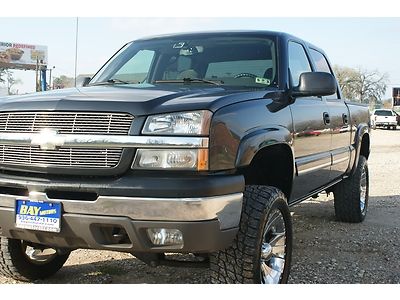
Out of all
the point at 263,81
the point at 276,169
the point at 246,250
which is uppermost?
the point at 263,81

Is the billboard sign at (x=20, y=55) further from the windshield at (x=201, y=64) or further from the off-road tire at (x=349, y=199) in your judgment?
the windshield at (x=201, y=64)

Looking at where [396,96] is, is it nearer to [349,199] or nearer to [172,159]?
[349,199]

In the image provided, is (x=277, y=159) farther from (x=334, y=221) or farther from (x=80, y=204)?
(x=334, y=221)

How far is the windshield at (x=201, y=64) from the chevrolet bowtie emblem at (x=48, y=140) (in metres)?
1.13

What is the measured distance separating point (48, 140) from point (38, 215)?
0.41 meters

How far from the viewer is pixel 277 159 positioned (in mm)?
3662

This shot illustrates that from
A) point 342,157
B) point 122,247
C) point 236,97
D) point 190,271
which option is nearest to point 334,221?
point 342,157

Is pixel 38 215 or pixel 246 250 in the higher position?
pixel 38 215

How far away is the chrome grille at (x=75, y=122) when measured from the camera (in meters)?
2.65

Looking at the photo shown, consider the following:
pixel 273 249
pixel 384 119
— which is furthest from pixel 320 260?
pixel 384 119

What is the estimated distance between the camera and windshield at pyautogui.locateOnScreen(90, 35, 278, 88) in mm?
3859

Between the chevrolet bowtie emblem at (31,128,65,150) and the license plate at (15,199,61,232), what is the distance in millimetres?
311

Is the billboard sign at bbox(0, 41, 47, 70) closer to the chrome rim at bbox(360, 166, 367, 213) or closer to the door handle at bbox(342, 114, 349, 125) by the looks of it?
the chrome rim at bbox(360, 166, 367, 213)

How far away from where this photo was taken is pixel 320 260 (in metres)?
4.42
